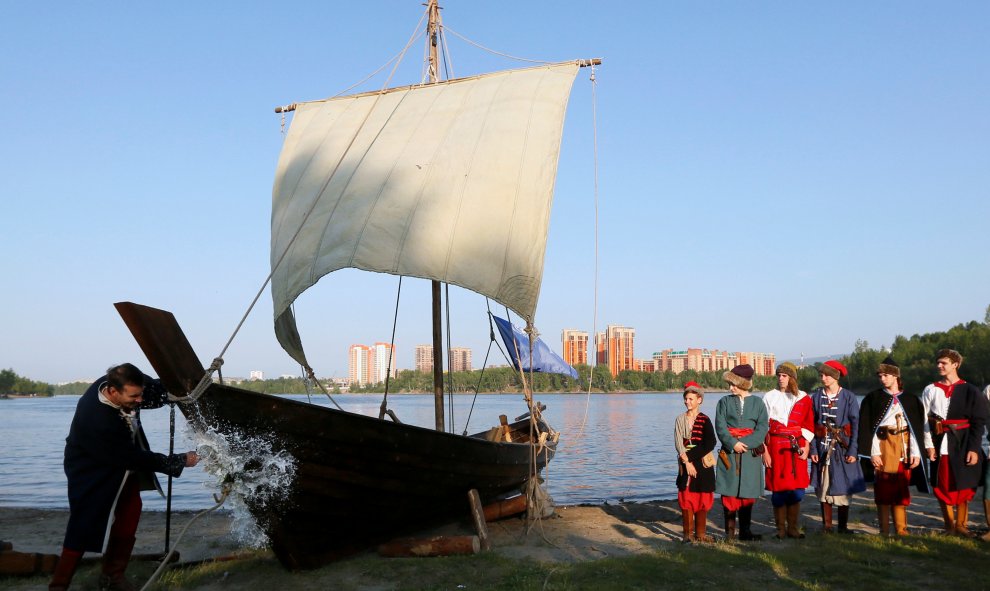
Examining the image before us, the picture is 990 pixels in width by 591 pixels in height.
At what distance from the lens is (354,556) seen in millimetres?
6500

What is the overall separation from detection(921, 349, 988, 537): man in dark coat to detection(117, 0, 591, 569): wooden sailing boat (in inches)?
156

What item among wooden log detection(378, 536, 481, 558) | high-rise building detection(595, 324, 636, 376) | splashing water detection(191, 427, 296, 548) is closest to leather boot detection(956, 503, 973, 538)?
wooden log detection(378, 536, 481, 558)

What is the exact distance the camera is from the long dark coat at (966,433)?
260 inches

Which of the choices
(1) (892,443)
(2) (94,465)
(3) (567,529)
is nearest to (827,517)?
(1) (892,443)

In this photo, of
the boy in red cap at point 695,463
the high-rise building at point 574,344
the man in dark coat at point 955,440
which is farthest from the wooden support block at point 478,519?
the high-rise building at point 574,344

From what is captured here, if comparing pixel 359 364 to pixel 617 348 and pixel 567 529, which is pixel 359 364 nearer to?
pixel 617 348

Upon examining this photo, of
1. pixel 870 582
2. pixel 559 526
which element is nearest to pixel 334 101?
pixel 559 526

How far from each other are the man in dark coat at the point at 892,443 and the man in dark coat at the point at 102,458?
590cm

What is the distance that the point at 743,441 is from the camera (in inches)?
270

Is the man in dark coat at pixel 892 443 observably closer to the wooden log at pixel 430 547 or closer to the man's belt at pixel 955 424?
the man's belt at pixel 955 424

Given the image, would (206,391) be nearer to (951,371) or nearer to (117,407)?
(117,407)

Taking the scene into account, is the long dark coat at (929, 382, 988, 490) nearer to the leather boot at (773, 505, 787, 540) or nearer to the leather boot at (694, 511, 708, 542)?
the leather boot at (773, 505, 787, 540)

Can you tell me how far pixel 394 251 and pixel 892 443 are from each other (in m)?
5.56

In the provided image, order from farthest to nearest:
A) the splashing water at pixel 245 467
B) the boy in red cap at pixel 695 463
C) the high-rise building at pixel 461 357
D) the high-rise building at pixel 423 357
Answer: the high-rise building at pixel 423 357 → the high-rise building at pixel 461 357 → the boy in red cap at pixel 695 463 → the splashing water at pixel 245 467
